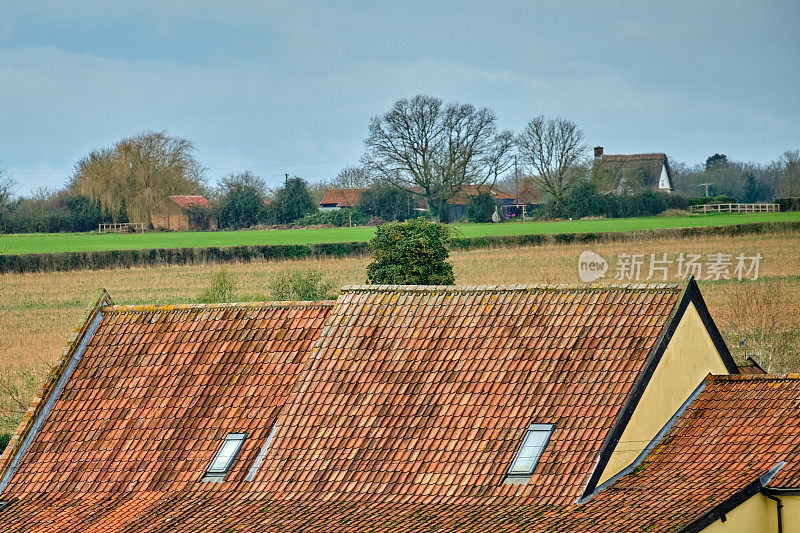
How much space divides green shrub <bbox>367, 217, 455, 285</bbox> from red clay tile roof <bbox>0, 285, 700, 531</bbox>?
15.9m

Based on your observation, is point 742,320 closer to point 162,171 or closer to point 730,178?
point 162,171

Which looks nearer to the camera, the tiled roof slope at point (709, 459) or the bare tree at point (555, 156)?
the tiled roof slope at point (709, 459)

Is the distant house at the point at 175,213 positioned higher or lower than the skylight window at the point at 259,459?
higher

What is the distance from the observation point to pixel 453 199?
72562mm

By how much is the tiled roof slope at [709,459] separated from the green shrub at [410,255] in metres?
18.2

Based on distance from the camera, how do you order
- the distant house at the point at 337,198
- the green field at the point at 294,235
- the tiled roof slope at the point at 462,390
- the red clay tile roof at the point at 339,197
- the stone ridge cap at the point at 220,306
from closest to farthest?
the tiled roof slope at the point at 462,390 < the stone ridge cap at the point at 220,306 < the green field at the point at 294,235 < the distant house at the point at 337,198 < the red clay tile roof at the point at 339,197

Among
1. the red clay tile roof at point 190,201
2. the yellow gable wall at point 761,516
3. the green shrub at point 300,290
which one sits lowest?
the yellow gable wall at point 761,516

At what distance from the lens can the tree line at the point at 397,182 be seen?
71188 mm

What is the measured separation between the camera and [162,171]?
242ft

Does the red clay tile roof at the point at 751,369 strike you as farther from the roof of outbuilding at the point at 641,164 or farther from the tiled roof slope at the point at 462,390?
the roof of outbuilding at the point at 641,164

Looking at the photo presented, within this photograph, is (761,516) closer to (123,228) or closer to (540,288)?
(540,288)

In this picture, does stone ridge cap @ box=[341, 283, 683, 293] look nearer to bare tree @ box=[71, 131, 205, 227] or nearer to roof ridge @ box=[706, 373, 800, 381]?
roof ridge @ box=[706, 373, 800, 381]

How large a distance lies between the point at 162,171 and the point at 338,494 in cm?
6407

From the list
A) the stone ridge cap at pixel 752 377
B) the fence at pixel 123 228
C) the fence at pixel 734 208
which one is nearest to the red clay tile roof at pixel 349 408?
the stone ridge cap at pixel 752 377
